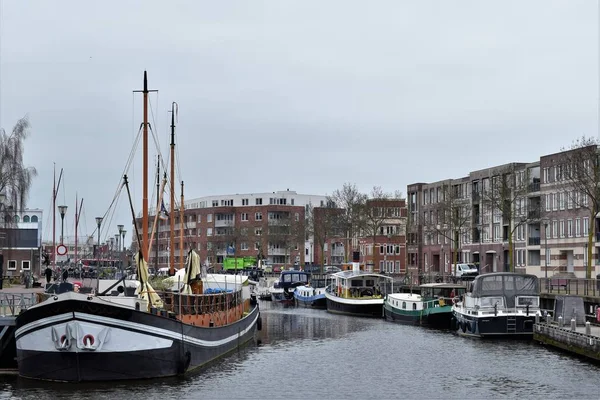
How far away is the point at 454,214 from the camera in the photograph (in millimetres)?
111938

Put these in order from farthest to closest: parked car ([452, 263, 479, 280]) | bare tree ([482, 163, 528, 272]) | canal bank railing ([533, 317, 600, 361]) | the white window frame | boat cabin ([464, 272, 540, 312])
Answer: parked car ([452, 263, 479, 280]) < the white window frame < bare tree ([482, 163, 528, 272]) < boat cabin ([464, 272, 540, 312]) < canal bank railing ([533, 317, 600, 361])

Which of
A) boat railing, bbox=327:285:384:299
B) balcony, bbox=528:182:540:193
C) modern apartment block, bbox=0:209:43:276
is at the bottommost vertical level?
boat railing, bbox=327:285:384:299

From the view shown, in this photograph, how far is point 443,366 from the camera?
1917 inches

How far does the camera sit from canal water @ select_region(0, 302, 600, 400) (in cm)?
3841

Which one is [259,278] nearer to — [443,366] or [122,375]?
[443,366]

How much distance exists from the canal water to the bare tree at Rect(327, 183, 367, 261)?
229 feet

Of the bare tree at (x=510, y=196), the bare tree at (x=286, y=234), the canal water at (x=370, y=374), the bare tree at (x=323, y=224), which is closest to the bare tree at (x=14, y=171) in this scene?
the canal water at (x=370, y=374)

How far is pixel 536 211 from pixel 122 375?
6976cm

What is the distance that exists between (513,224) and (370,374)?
244ft

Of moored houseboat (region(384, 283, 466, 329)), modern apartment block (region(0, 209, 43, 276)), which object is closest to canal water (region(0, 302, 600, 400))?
moored houseboat (region(384, 283, 466, 329))

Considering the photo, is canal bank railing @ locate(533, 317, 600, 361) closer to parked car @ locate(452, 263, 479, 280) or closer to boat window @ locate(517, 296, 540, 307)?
boat window @ locate(517, 296, 540, 307)

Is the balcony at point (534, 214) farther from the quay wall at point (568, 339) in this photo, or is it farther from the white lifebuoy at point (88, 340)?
the white lifebuoy at point (88, 340)

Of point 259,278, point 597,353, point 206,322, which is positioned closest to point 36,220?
point 259,278

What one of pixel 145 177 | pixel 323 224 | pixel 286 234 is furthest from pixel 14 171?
pixel 286 234
